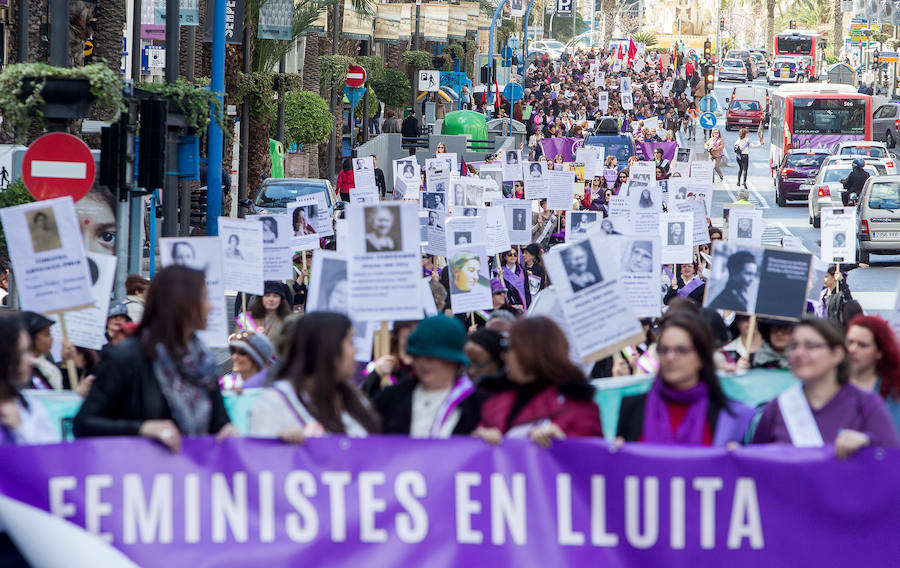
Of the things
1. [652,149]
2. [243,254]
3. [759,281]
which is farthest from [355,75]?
[759,281]

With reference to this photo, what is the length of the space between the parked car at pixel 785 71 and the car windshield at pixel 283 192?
7383 centimetres

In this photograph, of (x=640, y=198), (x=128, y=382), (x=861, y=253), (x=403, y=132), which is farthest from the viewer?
(x=403, y=132)

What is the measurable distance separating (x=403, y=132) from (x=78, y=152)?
32542 mm

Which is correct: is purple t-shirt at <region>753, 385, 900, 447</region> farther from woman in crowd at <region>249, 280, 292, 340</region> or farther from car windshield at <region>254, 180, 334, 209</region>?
car windshield at <region>254, 180, 334, 209</region>

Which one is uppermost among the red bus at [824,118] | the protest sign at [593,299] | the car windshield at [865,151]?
the red bus at [824,118]

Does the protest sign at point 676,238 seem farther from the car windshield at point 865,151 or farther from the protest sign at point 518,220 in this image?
the car windshield at point 865,151

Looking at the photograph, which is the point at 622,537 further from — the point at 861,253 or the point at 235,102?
the point at 235,102

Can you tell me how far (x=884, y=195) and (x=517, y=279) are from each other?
12.6 metres

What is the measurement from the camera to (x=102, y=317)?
8.47m

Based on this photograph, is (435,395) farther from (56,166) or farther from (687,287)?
(687,287)

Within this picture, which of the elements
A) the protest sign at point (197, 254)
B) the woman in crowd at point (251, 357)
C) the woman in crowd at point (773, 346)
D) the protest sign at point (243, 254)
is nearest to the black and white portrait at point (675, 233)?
the protest sign at point (243, 254)

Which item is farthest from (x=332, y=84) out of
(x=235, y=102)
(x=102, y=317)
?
(x=102, y=317)

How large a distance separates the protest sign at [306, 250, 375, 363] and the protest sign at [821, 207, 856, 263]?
7.20 meters

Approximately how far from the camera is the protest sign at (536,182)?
21.2 metres
